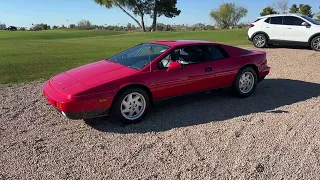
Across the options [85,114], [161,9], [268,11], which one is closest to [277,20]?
[85,114]

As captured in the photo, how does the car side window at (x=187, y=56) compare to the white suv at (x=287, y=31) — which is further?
the white suv at (x=287, y=31)

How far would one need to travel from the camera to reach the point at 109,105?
445cm

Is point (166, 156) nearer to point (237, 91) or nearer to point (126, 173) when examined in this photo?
point (126, 173)

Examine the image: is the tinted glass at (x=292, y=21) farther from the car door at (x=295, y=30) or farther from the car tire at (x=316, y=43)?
the car tire at (x=316, y=43)

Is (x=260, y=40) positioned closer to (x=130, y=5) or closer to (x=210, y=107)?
(x=210, y=107)

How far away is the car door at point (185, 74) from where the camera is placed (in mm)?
4934

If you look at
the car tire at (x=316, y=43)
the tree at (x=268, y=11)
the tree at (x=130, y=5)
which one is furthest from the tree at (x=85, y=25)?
the car tire at (x=316, y=43)

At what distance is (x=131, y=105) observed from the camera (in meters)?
4.70

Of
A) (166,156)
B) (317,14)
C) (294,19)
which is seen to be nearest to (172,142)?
(166,156)

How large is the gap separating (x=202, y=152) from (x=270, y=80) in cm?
489

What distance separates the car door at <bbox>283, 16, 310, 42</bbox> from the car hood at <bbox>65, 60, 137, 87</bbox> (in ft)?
36.3

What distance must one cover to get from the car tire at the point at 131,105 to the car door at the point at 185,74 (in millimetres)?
264

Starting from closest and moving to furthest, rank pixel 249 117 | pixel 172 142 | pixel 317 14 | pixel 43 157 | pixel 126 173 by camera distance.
→ pixel 126 173
pixel 43 157
pixel 172 142
pixel 249 117
pixel 317 14

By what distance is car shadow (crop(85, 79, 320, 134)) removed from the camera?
4671 millimetres
